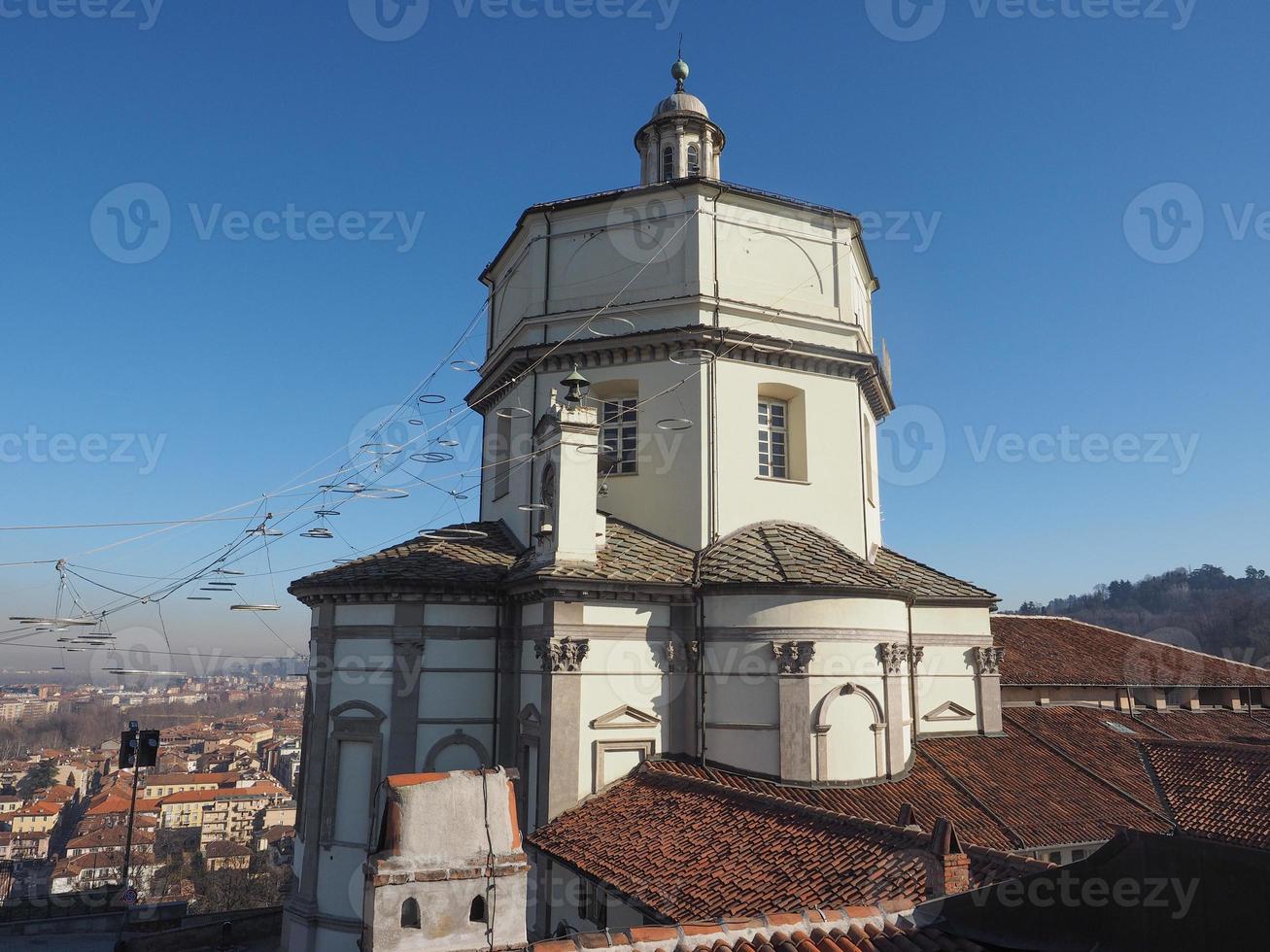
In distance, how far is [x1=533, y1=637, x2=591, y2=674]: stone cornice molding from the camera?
51.3 ft

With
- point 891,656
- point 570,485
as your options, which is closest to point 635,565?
point 570,485

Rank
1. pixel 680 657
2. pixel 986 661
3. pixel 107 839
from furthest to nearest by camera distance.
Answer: pixel 107 839 → pixel 986 661 → pixel 680 657

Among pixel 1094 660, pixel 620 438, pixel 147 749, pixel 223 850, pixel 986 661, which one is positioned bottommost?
pixel 223 850

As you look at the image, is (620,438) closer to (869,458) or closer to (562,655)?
(562,655)

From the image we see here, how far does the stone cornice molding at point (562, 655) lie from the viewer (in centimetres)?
1564

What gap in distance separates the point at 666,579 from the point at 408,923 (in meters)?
9.83

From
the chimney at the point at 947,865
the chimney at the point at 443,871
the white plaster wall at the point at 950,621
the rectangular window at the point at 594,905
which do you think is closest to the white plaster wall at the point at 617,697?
the rectangular window at the point at 594,905

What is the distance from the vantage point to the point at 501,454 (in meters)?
21.2

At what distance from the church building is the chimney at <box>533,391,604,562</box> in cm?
4

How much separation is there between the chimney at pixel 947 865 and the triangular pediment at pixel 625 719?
7.88 metres

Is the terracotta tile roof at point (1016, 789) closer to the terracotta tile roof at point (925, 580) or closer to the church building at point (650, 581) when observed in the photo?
the church building at point (650, 581)

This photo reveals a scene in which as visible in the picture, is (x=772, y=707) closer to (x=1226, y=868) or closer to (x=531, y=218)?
(x=1226, y=868)

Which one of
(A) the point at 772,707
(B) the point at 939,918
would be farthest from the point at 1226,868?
(A) the point at 772,707

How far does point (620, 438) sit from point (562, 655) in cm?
545
